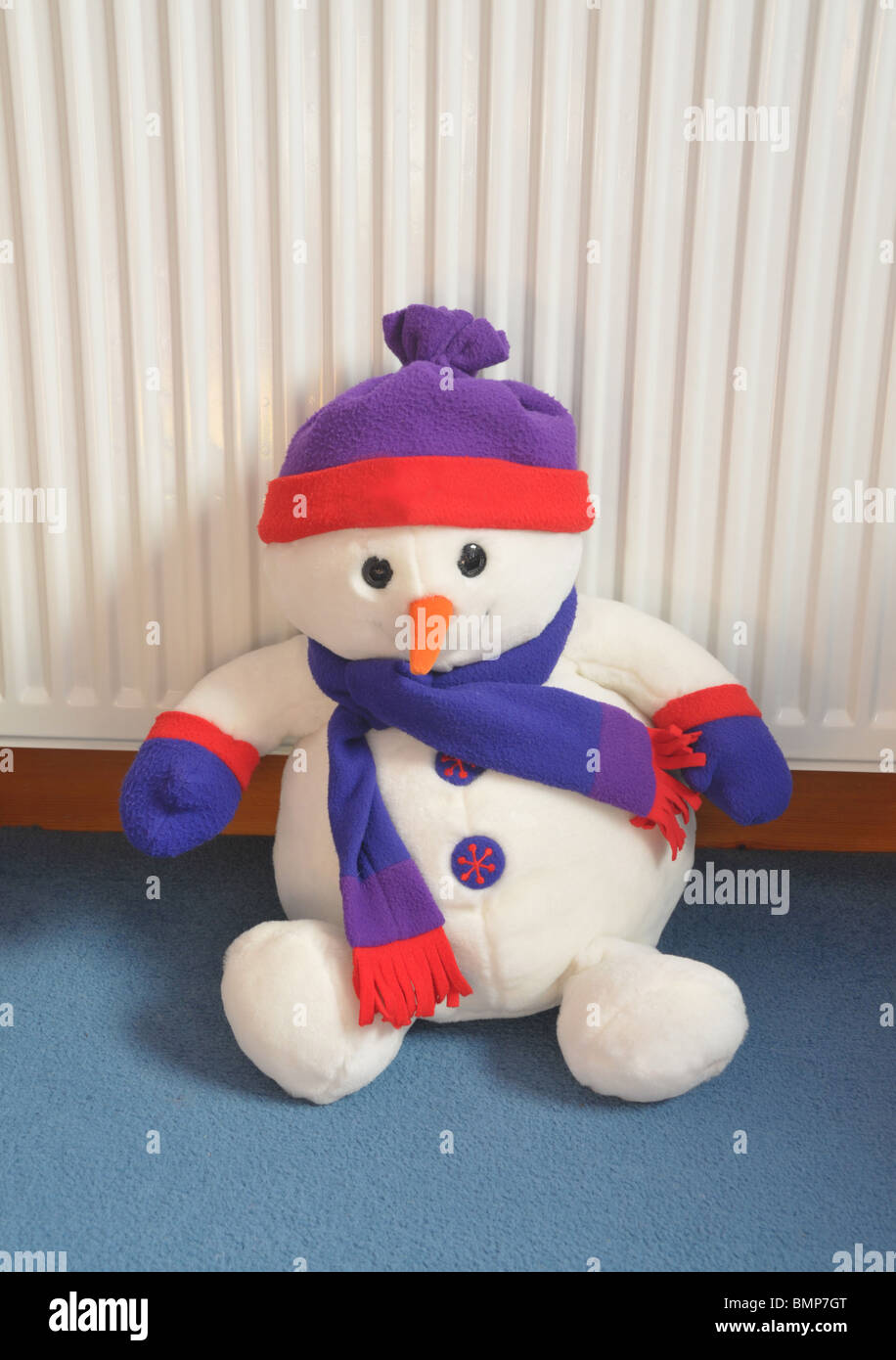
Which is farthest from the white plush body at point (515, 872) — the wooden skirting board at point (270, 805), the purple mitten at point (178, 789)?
the wooden skirting board at point (270, 805)

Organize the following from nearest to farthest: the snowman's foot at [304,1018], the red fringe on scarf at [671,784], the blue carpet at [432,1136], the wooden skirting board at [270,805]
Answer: the blue carpet at [432,1136]
the snowman's foot at [304,1018]
the red fringe on scarf at [671,784]
the wooden skirting board at [270,805]

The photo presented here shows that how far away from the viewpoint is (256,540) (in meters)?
1.21

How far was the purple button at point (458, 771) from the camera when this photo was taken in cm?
100

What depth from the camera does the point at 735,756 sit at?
1.07 m

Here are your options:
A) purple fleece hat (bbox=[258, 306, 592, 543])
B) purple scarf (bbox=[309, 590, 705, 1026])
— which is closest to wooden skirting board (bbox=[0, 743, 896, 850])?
purple scarf (bbox=[309, 590, 705, 1026])

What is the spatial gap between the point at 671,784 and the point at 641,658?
5.2 inches

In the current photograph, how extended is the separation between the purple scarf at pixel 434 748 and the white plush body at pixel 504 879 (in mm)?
20

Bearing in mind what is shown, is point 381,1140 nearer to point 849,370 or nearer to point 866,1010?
point 866,1010

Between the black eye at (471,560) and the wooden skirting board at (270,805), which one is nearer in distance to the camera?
the black eye at (471,560)

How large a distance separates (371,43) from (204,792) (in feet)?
2.40

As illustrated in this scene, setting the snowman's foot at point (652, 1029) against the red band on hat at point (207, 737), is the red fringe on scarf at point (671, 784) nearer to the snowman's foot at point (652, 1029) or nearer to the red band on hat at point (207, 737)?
the snowman's foot at point (652, 1029)

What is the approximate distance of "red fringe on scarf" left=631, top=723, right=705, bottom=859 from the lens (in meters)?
1.04

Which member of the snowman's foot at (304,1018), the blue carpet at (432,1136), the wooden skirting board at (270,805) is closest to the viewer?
the blue carpet at (432,1136)

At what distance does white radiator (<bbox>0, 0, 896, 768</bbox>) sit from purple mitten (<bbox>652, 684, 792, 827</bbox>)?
→ 0.49 ft
